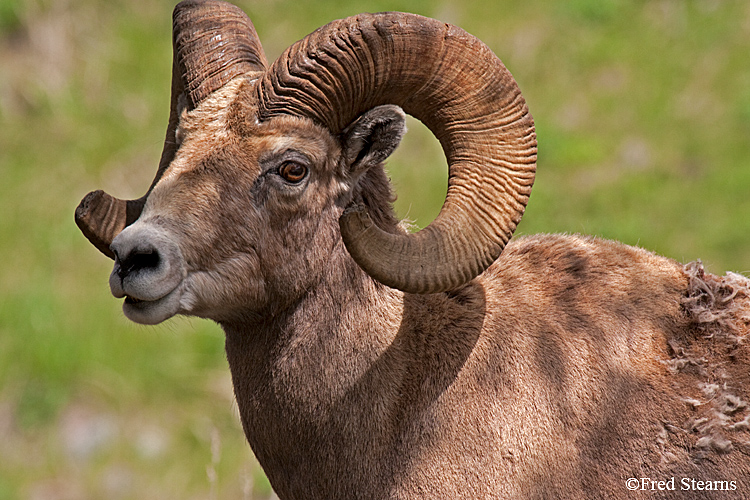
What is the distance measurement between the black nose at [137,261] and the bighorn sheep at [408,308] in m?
0.01

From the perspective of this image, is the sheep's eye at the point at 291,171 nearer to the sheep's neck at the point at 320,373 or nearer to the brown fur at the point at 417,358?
the brown fur at the point at 417,358

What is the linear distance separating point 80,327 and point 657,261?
10463 millimetres

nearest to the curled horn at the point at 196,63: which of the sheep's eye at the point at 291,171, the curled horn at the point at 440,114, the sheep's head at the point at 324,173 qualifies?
the sheep's head at the point at 324,173

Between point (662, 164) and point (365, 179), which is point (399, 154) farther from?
point (365, 179)

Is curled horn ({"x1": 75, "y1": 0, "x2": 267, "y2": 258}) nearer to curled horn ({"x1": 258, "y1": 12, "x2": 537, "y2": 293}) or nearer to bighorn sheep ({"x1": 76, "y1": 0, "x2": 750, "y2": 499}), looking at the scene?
bighorn sheep ({"x1": 76, "y1": 0, "x2": 750, "y2": 499})

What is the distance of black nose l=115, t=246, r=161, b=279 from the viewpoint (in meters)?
4.48

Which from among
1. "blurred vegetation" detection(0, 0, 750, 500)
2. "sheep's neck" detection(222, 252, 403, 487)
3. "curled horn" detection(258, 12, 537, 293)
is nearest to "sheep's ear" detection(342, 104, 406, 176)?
"curled horn" detection(258, 12, 537, 293)

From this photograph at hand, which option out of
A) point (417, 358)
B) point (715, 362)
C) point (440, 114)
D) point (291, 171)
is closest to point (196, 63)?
point (291, 171)

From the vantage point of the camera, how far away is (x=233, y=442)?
41.0 ft

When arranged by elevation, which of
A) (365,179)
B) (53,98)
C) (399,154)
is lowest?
(365,179)

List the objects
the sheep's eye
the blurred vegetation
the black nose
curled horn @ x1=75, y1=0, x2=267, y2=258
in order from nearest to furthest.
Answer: the black nose < the sheep's eye < curled horn @ x1=75, y1=0, x2=267, y2=258 < the blurred vegetation

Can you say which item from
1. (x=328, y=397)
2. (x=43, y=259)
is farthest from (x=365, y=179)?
(x=43, y=259)

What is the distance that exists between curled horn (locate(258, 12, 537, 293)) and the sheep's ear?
164mm

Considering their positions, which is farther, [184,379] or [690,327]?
[184,379]
